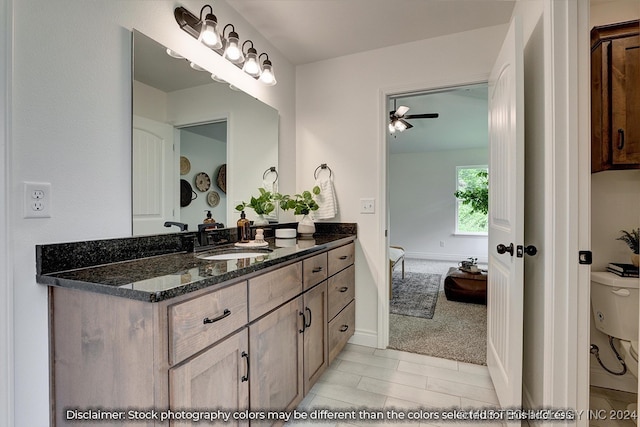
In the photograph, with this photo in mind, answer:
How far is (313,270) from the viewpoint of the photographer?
1.62 m

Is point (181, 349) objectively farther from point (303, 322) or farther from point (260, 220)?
point (260, 220)

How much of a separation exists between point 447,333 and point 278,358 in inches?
70.6

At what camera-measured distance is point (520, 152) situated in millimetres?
1340

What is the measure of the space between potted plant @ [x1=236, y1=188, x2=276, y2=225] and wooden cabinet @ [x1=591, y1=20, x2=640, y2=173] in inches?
74.7

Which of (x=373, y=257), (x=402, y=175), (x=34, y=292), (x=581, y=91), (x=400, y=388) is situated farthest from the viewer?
(x=402, y=175)

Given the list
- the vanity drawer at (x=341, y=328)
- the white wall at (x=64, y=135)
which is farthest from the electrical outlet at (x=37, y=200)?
the vanity drawer at (x=341, y=328)

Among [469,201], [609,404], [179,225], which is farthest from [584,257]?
[469,201]

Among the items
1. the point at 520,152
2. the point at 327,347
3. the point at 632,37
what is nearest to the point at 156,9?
the point at 520,152

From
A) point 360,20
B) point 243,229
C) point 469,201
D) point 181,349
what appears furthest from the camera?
point 469,201

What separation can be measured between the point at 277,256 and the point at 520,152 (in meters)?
1.20

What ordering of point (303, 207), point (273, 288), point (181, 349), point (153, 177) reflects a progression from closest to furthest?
1. point (181, 349)
2. point (273, 288)
3. point (153, 177)
4. point (303, 207)

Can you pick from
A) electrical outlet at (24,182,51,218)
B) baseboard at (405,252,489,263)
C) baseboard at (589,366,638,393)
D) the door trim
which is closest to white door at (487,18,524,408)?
baseboard at (589,366,638,393)

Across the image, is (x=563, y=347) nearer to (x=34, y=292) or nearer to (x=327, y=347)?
(x=327, y=347)

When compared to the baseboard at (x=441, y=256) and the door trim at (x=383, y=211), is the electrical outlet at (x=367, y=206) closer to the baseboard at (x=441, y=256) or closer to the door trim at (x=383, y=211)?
the door trim at (x=383, y=211)
